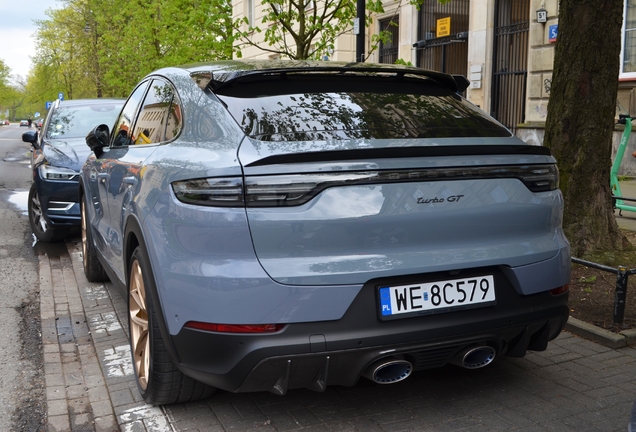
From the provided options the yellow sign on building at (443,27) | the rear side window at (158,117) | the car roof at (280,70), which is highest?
the yellow sign on building at (443,27)

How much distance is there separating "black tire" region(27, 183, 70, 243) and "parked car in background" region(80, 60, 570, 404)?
5084 mm

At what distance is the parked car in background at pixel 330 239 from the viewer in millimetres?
2885

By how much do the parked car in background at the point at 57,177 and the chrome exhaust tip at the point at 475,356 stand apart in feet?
18.8

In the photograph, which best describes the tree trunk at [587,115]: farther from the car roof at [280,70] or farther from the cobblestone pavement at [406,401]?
the car roof at [280,70]

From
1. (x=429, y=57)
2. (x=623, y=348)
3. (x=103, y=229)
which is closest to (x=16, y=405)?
(x=103, y=229)

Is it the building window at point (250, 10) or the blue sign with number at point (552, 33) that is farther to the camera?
the building window at point (250, 10)

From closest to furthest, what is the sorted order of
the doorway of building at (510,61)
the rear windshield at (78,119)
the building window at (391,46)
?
the rear windshield at (78,119), the doorway of building at (510,61), the building window at (391,46)

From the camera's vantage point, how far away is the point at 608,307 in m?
5.04

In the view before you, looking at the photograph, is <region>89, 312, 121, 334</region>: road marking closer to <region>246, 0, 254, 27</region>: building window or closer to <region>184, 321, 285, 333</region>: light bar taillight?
<region>184, 321, 285, 333</region>: light bar taillight

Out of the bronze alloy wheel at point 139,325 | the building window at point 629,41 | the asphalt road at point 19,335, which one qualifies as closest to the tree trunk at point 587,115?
the bronze alloy wheel at point 139,325

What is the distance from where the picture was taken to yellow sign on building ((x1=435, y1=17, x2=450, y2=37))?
18.5 meters

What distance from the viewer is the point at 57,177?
7953mm

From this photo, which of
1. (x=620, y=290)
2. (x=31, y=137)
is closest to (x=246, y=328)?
(x=620, y=290)

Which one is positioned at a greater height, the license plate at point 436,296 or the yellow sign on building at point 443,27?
the yellow sign on building at point 443,27
